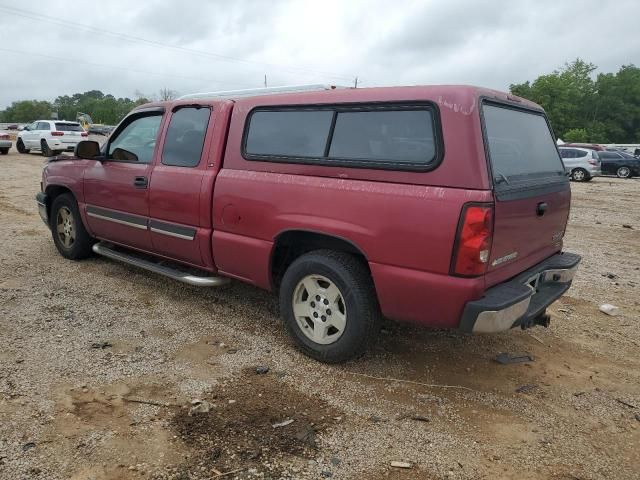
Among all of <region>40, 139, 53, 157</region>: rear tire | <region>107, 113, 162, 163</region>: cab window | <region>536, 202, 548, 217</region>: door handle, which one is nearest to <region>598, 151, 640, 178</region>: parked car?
<region>536, 202, 548, 217</region>: door handle

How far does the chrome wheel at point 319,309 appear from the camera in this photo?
3.34m

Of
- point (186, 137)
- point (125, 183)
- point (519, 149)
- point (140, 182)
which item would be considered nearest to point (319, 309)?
point (519, 149)

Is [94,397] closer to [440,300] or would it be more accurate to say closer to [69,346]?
[69,346]

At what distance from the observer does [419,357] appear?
3.64m

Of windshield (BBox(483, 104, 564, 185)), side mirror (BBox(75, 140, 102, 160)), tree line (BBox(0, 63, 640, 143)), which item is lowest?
side mirror (BBox(75, 140, 102, 160))

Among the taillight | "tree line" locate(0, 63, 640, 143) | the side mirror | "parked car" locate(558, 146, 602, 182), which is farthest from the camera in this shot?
"tree line" locate(0, 63, 640, 143)

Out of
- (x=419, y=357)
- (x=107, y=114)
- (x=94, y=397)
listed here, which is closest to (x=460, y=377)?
(x=419, y=357)

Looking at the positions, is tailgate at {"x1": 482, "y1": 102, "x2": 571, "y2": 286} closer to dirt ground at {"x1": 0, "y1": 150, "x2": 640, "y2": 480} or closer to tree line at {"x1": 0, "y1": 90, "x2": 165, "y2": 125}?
dirt ground at {"x1": 0, "y1": 150, "x2": 640, "y2": 480}

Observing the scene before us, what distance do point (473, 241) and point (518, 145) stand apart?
113 cm

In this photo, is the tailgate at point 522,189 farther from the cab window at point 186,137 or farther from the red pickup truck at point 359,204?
the cab window at point 186,137

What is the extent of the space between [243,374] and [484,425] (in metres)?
1.54

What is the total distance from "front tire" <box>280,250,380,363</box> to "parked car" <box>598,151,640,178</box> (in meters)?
26.5

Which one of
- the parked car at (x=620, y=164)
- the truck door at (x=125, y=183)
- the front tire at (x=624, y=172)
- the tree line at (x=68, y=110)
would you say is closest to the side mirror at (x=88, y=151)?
the truck door at (x=125, y=183)

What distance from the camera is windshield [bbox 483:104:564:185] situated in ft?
9.75
